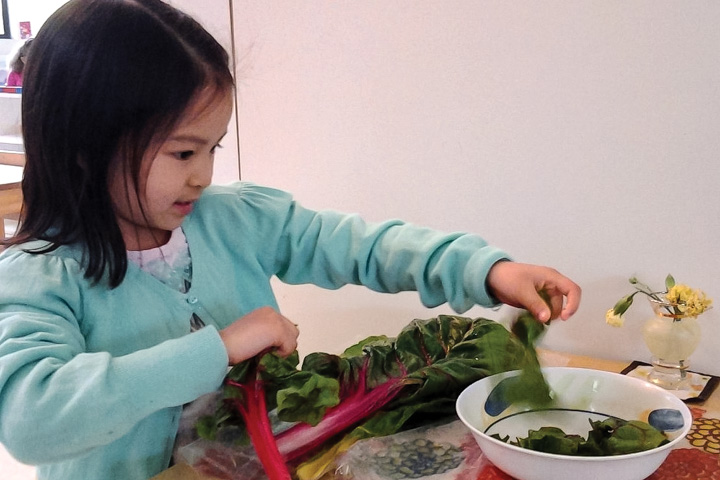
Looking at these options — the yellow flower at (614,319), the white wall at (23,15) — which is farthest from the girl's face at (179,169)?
the white wall at (23,15)

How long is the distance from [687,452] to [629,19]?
1.73ft

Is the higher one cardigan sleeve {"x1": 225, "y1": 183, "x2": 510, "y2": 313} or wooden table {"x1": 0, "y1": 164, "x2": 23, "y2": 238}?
cardigan sleeve {"x1": 225, "y1": 183, "x2": 510, "y2": 313}

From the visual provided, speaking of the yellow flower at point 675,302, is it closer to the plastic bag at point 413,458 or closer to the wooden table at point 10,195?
the plastic bag at point 413,458

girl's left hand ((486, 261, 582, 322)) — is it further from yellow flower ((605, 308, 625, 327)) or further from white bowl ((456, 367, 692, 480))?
yellow flower ((605, 308, 625, 327))

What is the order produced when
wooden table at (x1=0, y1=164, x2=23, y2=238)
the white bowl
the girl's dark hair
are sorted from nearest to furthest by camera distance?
1. the white bowl
2. the girl's dark hair
3. wooden table at (x1=0, y1=164, x2=23, y2=238)

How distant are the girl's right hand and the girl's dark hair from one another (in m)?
0.17

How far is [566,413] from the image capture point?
26.5 inches

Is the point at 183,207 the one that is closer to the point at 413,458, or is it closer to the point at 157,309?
the point at 157,309

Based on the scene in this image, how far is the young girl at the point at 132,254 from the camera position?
0.60m

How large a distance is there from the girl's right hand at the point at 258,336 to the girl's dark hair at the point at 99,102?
17 cm

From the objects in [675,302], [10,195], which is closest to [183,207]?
[675,302]

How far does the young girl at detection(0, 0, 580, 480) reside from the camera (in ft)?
1.95

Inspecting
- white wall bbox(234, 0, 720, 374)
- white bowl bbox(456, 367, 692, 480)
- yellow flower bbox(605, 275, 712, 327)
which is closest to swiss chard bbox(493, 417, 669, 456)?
white bowl bbox(456, 367, 692, 480)

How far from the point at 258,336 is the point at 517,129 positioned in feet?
1.73
